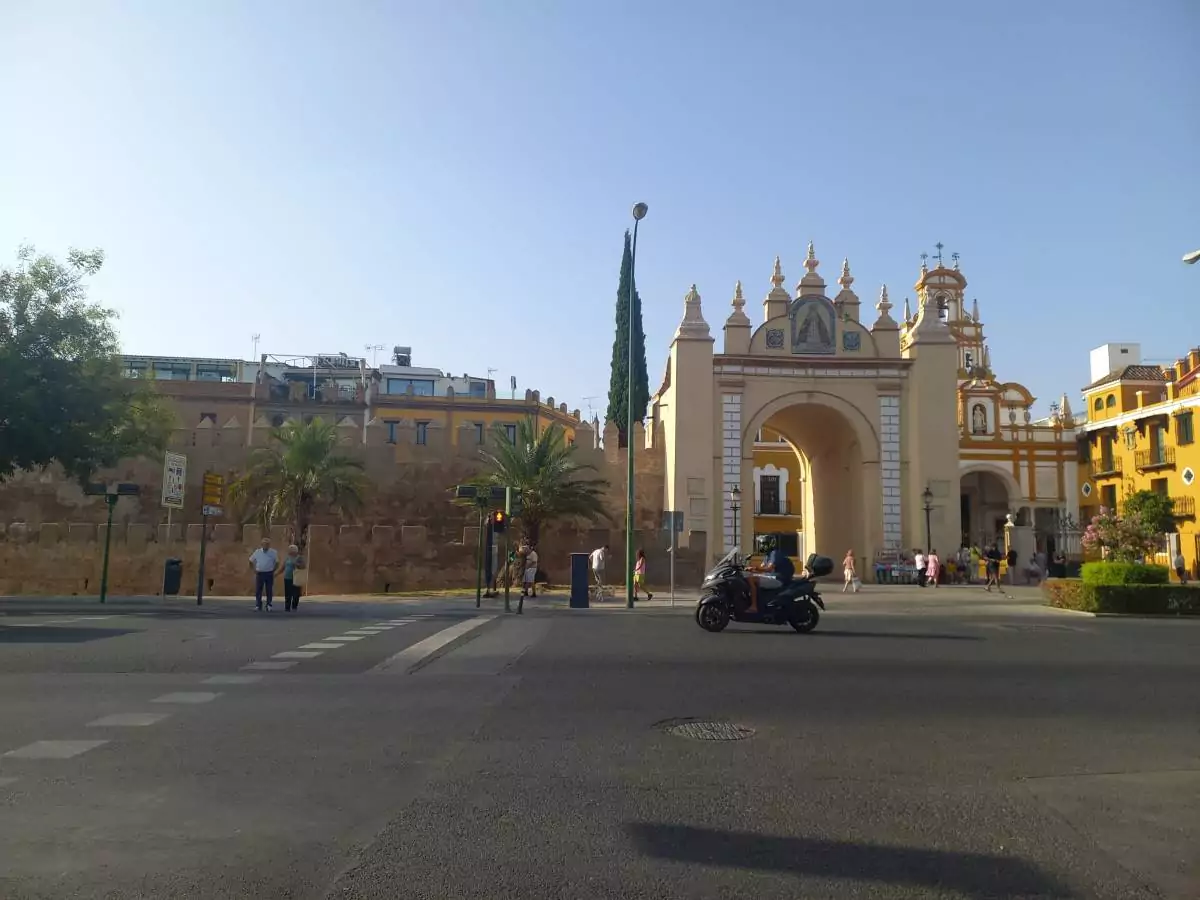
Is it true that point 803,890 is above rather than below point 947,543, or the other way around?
below

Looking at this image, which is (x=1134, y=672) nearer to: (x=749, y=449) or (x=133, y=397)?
(x=749, y=449)

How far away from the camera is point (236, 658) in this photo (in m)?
11.1

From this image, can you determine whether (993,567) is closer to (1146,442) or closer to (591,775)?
(1146,442)

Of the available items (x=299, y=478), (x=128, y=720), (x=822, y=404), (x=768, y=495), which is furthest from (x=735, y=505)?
(x=128, y=720)

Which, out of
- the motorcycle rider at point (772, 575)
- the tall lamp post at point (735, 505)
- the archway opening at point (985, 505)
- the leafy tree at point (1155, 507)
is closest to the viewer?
the motorcycle rider at point (772, 575)

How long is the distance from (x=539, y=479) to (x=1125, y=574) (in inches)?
624

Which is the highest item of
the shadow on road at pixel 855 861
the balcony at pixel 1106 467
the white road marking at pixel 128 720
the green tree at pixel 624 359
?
the green tree at pixel 624 359

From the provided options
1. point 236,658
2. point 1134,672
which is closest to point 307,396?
point 236,658

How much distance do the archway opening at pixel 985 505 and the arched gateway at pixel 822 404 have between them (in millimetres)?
18601

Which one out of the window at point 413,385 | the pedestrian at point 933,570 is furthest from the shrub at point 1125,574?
the window at point 413,385

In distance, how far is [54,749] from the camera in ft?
21.0

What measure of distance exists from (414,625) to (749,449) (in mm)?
20617

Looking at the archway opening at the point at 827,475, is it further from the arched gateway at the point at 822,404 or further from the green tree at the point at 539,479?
the green tree at the point at 539,479

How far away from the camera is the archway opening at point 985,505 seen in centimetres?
5156
